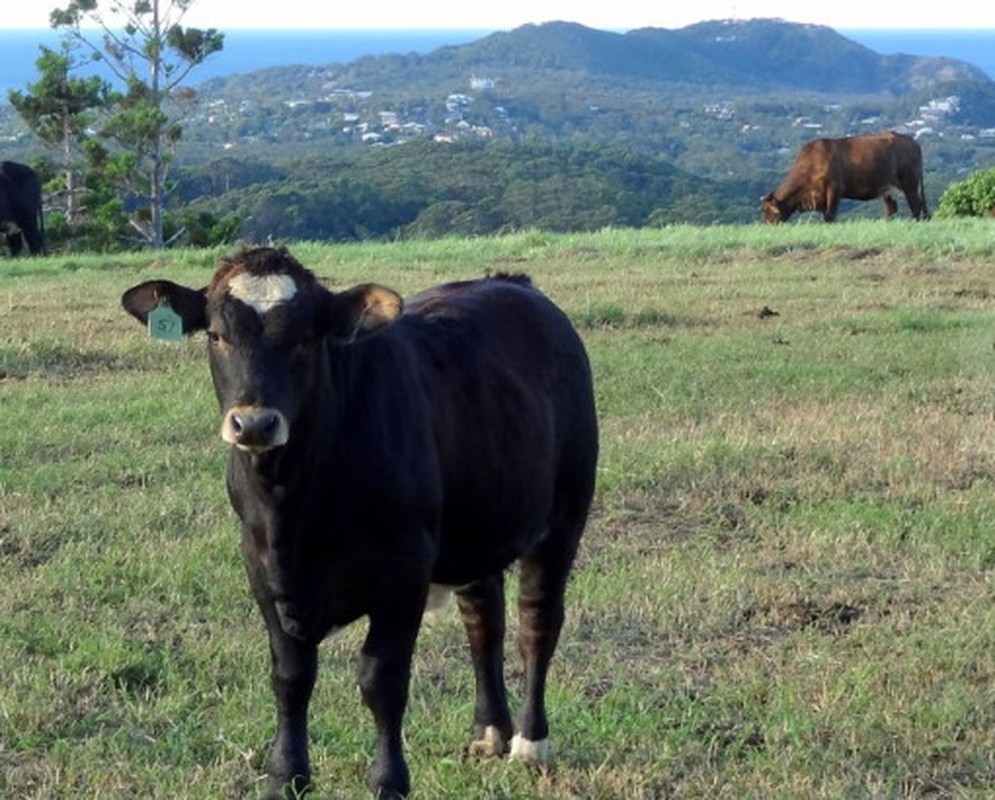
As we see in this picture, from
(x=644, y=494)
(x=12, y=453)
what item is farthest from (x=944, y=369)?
(x=12, y=453)

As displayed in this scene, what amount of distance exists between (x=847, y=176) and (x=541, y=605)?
26.1m

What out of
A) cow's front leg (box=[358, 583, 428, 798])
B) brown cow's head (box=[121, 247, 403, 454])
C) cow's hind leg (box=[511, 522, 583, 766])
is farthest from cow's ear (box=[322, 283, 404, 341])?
cow's hind leg (box=[511, 522, 583, 766])

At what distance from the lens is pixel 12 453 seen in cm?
943

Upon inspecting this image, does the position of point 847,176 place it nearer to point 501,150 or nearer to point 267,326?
point 267,326

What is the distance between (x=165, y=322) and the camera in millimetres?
4680

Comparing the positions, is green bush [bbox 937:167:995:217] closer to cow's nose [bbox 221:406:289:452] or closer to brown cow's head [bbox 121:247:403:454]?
brown cow's head [bbox 121:247:403:454]

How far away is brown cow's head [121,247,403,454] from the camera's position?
13.9ft

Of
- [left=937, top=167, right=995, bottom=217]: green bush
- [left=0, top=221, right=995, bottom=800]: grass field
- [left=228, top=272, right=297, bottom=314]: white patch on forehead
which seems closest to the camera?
[left=228, top=272, right=297, bottom=314]: white patch on forehead

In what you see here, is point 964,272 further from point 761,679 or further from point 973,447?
point 761,679

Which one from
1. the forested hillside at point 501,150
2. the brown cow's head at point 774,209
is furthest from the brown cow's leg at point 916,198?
the forested hillside at point 501,150

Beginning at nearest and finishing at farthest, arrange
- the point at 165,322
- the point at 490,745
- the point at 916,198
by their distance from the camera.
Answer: the point at 165,322, the point at 490,745, the point at 916,198

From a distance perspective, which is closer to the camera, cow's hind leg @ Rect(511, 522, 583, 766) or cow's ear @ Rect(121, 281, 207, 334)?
cow's ear @ Rect(121, 281, 207, 334)

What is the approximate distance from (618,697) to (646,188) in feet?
205


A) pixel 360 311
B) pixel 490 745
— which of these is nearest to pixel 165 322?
pixel 360 311
